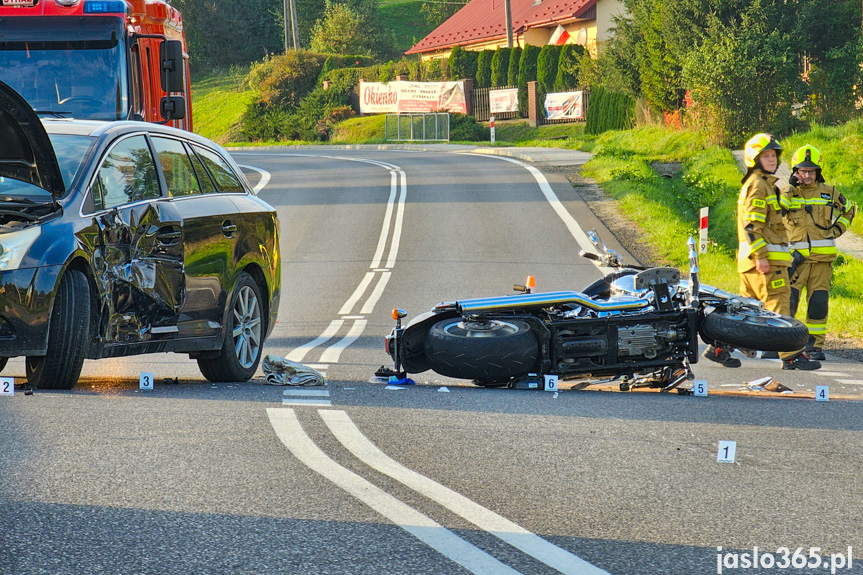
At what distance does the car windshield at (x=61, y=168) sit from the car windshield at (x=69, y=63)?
19.6ft

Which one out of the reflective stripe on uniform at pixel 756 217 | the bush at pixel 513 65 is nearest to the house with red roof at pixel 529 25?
the bush at pixel 513 65

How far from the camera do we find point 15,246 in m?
6.05

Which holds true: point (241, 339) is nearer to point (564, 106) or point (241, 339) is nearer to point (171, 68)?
point (171, 68)

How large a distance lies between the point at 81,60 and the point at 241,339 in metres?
6.39

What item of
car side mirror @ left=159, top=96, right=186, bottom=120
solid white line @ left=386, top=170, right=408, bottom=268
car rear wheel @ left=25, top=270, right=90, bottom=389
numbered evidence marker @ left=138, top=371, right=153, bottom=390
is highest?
car side mirror @ left=159, top=96, right=186, bottom=120

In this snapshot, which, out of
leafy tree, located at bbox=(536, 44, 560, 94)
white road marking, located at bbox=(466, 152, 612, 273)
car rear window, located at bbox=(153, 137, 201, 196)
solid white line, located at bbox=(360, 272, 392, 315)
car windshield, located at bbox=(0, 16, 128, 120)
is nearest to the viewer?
car rear window, located at bbox=(153, 137, 201, 196)

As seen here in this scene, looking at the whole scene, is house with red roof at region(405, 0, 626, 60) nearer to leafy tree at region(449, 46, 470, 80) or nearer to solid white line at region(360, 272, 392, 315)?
leafy tree at region(449, 46, 470, 80)

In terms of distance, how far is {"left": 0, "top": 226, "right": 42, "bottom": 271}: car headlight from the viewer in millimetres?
5996

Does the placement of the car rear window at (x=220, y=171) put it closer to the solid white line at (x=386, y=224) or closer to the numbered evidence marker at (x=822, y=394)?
the numbered evidence marker at (x=822, y=394)

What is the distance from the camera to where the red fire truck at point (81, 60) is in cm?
1280

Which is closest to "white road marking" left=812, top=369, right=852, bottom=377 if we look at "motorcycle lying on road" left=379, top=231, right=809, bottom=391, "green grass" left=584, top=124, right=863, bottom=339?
"motorcycle lying on road" left=379, top=231, right=809, bottom=391

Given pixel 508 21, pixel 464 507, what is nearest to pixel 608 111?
pixel 508 21

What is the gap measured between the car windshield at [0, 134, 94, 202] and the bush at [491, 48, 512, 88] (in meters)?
50.6

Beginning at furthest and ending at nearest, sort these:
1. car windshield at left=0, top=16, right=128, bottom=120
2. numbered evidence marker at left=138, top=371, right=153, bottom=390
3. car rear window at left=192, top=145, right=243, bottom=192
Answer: car windshield at left=0, top=16, right=128, bottom=120, car rear window at left=192, top=145, right=243, bottom=192, numbered evidence marker at left=138, top=371, right=153, bottom=390
